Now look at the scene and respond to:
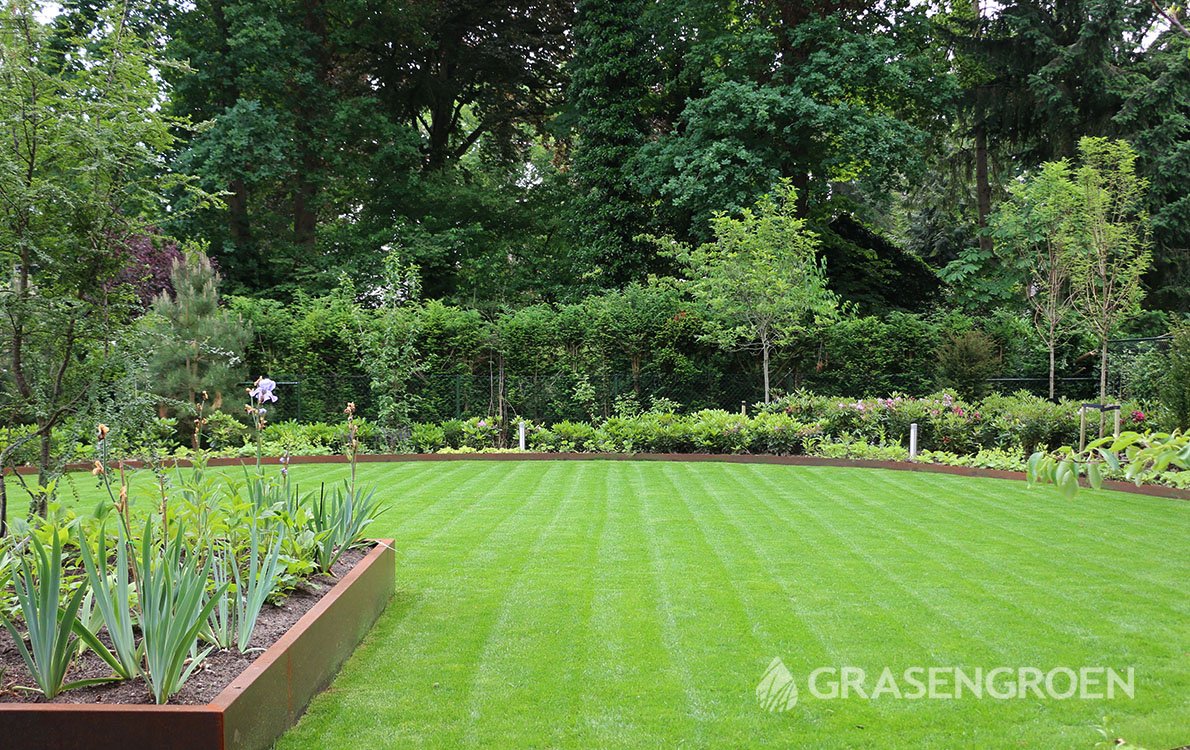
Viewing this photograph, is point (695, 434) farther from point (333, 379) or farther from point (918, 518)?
point (333, 379)

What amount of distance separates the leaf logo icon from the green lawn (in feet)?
0.18

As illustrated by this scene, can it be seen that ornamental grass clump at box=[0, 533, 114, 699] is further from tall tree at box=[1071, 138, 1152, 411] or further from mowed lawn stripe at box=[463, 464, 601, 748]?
tall tree at box=[1071, 138, 1152, 411]

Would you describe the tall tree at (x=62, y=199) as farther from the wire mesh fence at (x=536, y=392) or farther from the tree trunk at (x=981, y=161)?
the tree trunk at (x=981, y=161)

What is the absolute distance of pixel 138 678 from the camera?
123 inches

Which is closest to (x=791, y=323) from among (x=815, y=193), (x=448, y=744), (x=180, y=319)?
(x=815, y=193)

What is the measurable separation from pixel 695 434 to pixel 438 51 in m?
16.2

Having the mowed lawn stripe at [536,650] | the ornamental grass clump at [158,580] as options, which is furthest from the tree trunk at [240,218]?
the ornamental grass clump at [158,580]

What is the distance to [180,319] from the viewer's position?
14.4m

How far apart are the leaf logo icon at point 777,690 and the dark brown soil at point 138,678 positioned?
7.17ft

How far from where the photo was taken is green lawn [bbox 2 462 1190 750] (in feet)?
11.4

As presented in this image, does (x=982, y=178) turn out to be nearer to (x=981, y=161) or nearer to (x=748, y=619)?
(x=981, y=161)

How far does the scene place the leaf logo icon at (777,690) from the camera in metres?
3.66

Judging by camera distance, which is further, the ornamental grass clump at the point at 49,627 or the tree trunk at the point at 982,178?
the tree trunk at the point at 982,178

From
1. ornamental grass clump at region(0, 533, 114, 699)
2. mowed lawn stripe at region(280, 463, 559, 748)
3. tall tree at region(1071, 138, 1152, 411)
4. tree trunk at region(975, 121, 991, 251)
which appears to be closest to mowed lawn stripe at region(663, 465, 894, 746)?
mowed lawn stripe at region(280, 463, 559, 748)
